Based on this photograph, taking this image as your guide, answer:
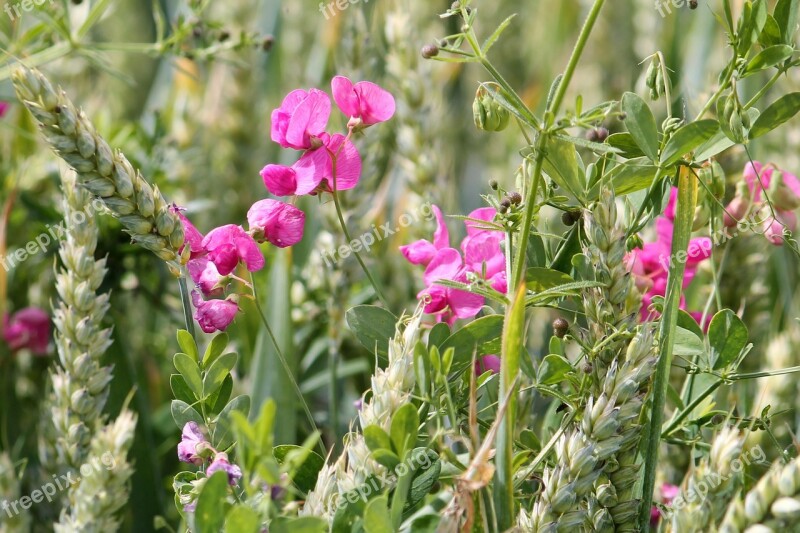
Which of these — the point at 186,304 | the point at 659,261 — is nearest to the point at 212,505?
the point at 186,304

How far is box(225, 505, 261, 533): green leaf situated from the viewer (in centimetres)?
37

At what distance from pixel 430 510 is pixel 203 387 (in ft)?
0.56

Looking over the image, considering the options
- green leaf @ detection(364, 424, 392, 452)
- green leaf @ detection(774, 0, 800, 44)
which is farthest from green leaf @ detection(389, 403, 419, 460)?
green leaf @ detection(774, 0, 800, 44)

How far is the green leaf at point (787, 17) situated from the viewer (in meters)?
0.50

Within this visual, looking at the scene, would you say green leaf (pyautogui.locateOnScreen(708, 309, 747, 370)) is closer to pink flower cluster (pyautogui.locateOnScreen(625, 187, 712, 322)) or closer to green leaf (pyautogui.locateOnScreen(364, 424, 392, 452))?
pink flower cluster (pyautogui.locateOnScreen(625, 187, 712, 322))

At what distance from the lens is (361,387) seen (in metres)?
1.15

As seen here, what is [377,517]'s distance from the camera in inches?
14.8

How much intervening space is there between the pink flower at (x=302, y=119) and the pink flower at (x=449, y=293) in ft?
0.36

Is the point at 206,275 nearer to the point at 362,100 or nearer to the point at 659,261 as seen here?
the point at 362,100

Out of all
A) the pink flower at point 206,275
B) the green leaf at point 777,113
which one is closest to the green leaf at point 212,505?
the pink flower at point 206,275

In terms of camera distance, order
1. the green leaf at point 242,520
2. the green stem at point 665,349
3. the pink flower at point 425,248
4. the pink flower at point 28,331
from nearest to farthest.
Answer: the green leaf at point 242,520 < the green stem at point 665,349 < the pink flower at point 425,248 < the pink flower at point 28,331

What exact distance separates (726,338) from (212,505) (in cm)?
33

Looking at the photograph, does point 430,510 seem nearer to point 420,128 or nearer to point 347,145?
point 347,145

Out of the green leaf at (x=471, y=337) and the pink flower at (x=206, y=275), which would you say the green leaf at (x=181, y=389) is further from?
the green leaf at (x=471, y=337)
